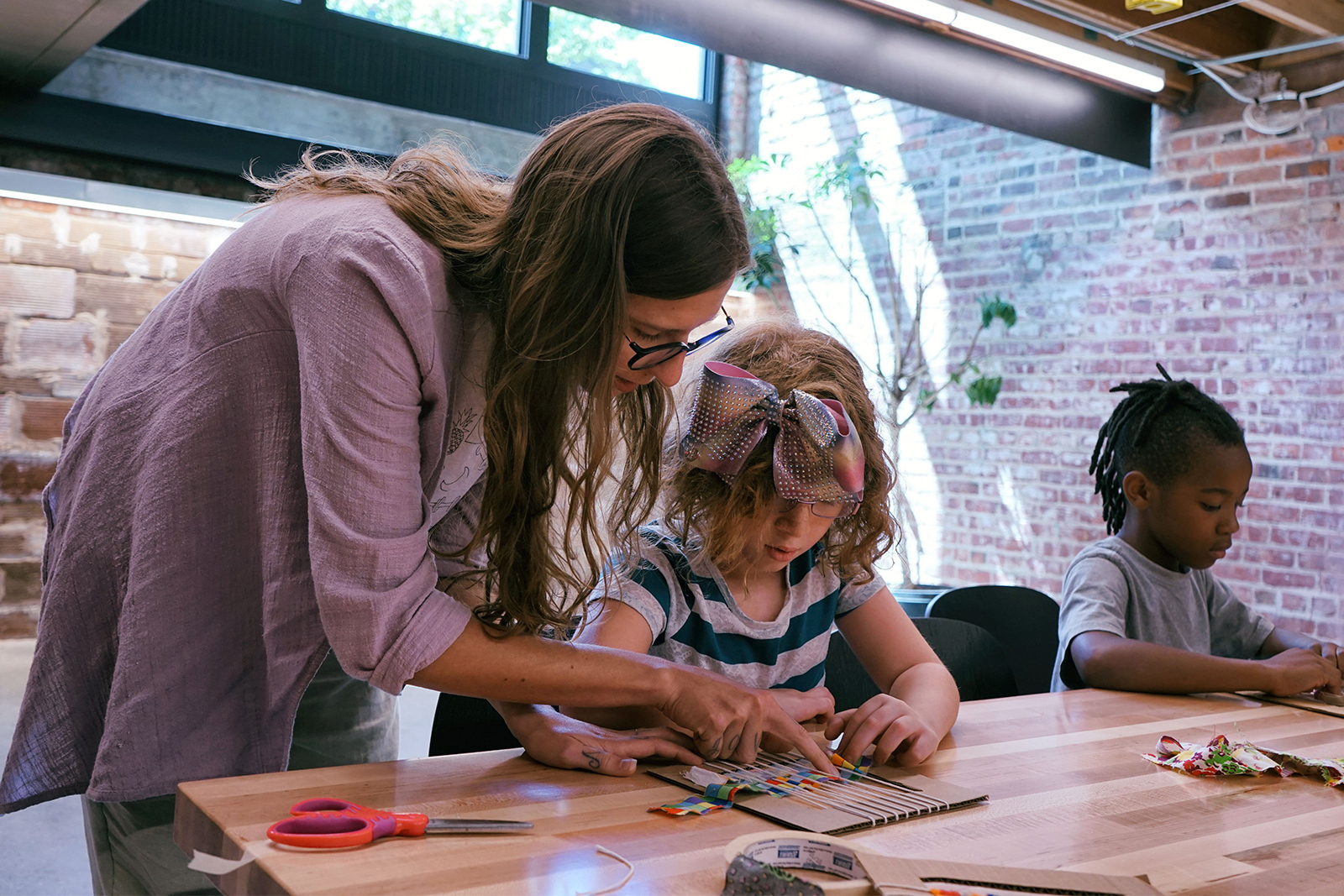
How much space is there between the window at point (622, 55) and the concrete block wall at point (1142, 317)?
1.73 m

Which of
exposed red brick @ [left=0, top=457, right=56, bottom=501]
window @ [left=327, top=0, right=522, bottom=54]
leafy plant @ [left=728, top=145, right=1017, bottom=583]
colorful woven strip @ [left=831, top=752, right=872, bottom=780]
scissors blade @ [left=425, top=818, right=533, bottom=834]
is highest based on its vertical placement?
window @ [left=327, top=0, right=522, bottom=54]

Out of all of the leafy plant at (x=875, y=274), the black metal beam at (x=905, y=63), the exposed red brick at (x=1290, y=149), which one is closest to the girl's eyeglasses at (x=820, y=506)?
the black metal beam at (x=905, y=63)

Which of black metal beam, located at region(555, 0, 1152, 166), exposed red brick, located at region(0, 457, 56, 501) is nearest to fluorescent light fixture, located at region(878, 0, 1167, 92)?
black metal beam, located at region(555, 0, 1152, 166)

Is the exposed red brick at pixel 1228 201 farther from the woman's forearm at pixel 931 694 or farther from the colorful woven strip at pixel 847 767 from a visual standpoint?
the colorful woven strip at pixel 847 767

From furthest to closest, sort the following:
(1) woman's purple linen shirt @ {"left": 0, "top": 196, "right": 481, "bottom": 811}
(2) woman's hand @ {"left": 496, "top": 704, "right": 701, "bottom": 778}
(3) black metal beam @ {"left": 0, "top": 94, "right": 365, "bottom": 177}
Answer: (3) black metal beam @ {"left": 0, "top": 94, "right": 365, "bottom": 177}
(2) woman's hand @ {"left": 496, "top": 704, "right": 701, "bottom": 778}
(1) woman's purple linen shirt @ {"left": 0, "top": 196, "right": 481, "bottom": 811}

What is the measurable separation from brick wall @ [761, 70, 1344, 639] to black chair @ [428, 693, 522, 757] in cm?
364

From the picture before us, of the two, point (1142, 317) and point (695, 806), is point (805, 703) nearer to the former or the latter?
point (695, 806)

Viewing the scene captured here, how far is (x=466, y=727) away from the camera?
59.1 inches

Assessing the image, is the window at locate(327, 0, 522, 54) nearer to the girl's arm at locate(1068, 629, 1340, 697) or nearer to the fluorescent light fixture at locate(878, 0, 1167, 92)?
the fluorescent light fixture at locate(878, 0, 1167, 92)

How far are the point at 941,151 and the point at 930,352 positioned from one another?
1050mm

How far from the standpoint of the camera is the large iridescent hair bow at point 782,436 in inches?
55.1

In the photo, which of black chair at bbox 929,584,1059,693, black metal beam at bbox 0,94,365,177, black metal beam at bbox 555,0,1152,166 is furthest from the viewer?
black metal beam at bbox 0,94,365,177

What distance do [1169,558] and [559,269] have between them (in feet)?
5.40

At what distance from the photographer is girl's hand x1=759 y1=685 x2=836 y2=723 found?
135cm
